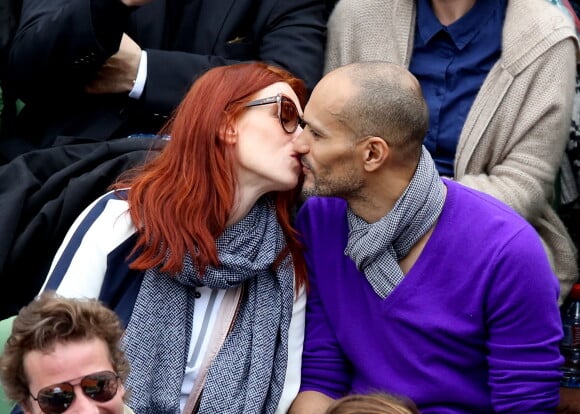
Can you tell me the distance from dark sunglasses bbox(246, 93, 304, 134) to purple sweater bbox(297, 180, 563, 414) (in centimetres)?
36

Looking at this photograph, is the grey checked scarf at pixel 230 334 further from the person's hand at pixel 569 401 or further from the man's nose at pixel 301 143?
the person's hand at pixel 569 401

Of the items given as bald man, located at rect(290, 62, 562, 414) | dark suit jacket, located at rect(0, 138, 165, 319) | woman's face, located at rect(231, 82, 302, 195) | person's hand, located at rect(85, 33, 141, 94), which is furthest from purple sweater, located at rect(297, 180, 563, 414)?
person's hand, located at rect(85, 33, 141, 94)

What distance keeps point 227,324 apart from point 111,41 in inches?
40.1

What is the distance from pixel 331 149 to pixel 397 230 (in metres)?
0.29

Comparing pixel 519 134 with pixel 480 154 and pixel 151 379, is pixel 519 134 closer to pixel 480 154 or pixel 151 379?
pixel 480 154

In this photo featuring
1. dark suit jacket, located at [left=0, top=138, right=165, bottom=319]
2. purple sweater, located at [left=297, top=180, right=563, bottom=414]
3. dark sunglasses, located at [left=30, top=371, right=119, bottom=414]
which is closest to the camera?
dark sunglasses, located at [left=30, top=371, right=119, bottom=414]

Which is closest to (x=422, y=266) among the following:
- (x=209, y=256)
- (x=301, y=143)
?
(x=301, y=143)

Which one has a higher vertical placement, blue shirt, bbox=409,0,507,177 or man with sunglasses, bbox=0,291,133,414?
man with sunglasses, bbox=0,291,133,414

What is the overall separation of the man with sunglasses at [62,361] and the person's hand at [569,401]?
168cm

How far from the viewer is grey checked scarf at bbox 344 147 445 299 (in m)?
3.12

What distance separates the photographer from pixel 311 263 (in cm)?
341

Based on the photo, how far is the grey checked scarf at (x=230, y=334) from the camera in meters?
3.15

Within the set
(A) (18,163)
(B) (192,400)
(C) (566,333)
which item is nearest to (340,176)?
(B) (192,400)

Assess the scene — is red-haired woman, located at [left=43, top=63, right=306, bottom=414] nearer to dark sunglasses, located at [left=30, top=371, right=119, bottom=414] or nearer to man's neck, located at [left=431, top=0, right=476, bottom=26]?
dark sunglasses, located at [left=30, top=371, right=119, bottom=414]
